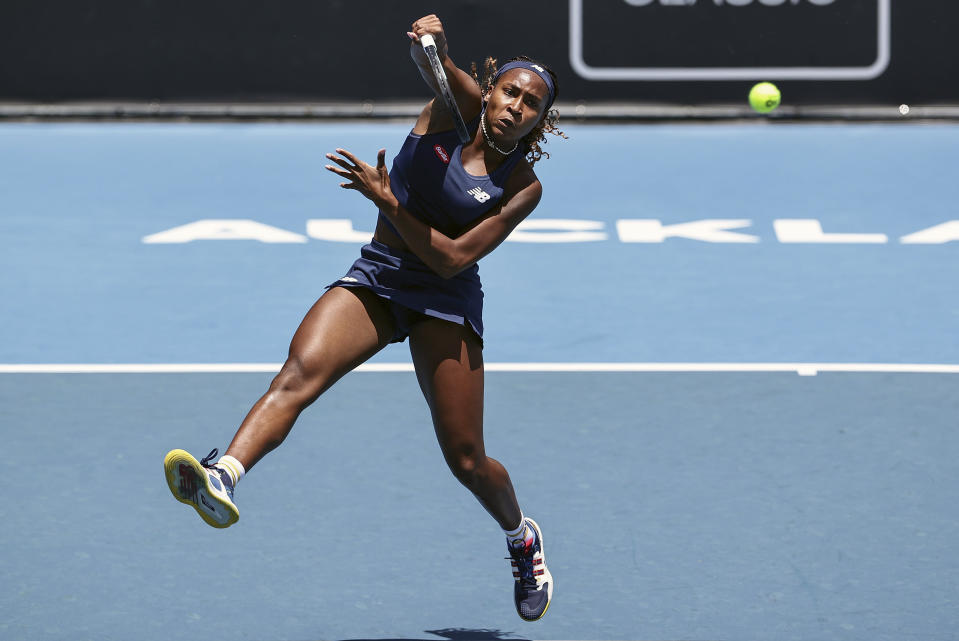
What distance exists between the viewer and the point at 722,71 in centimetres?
1677

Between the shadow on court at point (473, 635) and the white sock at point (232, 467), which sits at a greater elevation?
the white sock at point (232, 467)

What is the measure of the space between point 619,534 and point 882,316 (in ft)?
14.5

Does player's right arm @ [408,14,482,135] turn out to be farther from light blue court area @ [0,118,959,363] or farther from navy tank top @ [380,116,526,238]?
light blue court area @ [0,118,959,363]

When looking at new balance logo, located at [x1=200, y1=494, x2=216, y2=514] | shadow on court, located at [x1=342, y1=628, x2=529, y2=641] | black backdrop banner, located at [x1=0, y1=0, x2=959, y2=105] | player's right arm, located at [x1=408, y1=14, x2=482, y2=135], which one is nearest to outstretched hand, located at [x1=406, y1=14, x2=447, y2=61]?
player's right arm, located at [x1=408, y1=14, x2=482, y2=135]

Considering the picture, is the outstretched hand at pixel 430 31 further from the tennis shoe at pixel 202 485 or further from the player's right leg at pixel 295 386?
the tennis shoe at pixel 202 485

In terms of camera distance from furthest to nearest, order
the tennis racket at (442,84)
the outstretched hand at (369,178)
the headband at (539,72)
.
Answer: the headband at (539,72)
the tennis racket at (442,84)
the outstretched hand at (369,178)

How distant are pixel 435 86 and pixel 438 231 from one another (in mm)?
486

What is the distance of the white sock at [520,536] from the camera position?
6.04 meters

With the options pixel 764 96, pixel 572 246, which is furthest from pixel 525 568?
pixel 764 96

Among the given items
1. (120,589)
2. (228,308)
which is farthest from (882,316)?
(120,589)

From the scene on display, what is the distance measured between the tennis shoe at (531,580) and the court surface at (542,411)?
0.11 m

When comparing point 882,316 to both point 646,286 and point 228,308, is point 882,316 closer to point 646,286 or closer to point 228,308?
point 646,286

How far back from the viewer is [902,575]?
6336 millimetres

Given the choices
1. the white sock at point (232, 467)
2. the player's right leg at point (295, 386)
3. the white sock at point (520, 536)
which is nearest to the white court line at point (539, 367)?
the white sock at point (520, 536)
